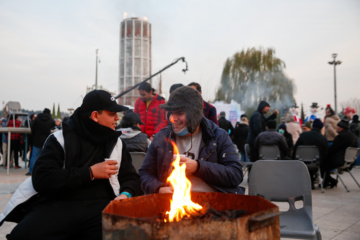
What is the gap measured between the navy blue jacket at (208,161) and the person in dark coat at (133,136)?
2.17 metres

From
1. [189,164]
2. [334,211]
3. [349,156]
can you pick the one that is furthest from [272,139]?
[189,164]

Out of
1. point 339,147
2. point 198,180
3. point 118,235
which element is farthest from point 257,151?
point 118,235

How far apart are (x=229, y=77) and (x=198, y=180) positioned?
35166mm

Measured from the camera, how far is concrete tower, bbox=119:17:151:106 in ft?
206

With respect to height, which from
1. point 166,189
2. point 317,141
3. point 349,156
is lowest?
point 349,156

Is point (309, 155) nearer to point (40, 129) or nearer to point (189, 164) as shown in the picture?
point (189, 164)

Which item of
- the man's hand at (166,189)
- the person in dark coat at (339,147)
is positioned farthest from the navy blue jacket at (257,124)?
the man's hand at (166,189)

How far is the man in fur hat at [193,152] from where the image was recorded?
8.82 feet

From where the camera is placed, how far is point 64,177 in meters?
2.44

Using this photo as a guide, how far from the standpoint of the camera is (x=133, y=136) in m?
5.20

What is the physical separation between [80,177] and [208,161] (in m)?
1.01

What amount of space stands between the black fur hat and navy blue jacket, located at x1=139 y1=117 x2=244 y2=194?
157mm

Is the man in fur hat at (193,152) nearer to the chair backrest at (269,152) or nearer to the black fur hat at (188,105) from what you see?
the black fur hat at (188,105)

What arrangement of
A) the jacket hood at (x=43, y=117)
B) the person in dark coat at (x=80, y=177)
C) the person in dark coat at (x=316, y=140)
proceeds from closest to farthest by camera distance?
the person in dark coat at (x=80, y=177)
the person in dark coat at (x=316, y=140)
the jacket hood at (x=43, y=117)
